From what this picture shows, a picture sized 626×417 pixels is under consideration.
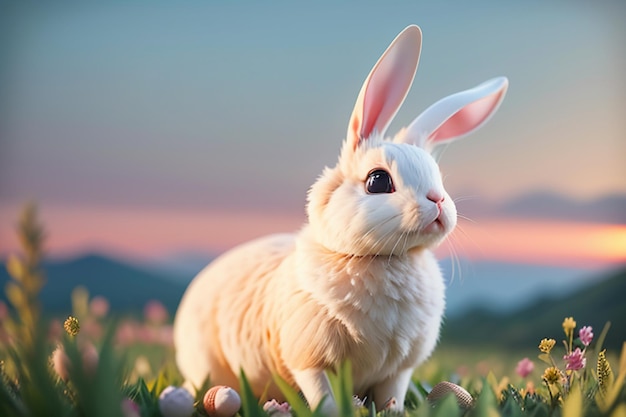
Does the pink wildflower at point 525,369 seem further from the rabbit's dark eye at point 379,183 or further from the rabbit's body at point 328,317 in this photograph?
the rabbit's dark eye at point 379,183

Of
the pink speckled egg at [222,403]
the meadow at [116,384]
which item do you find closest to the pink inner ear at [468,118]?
the meadow at [116,384]

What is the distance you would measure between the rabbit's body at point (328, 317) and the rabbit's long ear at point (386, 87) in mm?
182

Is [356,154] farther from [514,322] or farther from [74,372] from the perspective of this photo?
[514,322]

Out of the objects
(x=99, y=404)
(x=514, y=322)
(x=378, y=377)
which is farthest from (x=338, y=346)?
(x=514, y=322)

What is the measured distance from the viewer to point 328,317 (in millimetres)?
932

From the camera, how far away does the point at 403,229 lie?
869mm

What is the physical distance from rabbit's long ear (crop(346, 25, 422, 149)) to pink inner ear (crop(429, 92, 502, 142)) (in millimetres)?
103

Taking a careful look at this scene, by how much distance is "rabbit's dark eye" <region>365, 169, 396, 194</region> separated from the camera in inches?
35.6

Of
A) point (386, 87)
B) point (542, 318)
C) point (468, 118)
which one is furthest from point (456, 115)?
point (542, 318)

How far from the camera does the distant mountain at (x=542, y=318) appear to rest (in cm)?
163

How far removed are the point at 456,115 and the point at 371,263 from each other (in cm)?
28

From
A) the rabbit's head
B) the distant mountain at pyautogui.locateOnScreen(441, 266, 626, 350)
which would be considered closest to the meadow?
the rabbit's head

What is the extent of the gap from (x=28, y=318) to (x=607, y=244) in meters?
1.12

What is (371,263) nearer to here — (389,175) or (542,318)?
(389,175)
